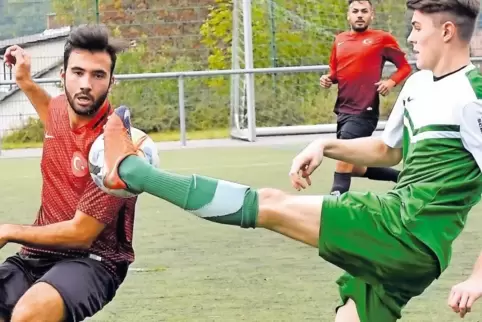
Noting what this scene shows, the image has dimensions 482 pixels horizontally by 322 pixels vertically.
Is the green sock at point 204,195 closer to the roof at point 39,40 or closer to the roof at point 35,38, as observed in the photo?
the roof at point 39,40

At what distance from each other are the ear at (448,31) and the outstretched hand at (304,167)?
25.0 inches

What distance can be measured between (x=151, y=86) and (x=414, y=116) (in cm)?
1465

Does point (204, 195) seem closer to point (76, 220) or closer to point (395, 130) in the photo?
point (76, 220)

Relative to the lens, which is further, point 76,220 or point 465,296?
point 76,220

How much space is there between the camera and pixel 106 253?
4.52 m

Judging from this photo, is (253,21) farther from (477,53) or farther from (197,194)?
(197,194)

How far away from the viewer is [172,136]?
1798cm

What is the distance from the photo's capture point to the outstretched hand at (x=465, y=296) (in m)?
3.56

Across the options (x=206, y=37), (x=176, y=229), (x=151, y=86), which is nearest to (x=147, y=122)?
(x=151, y=86)

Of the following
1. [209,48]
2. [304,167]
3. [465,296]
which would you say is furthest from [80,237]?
[209,48]

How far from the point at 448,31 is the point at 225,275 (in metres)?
3.23

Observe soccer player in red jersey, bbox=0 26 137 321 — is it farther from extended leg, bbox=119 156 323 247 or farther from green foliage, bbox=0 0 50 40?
green foliage, bbox=0 0 50 40

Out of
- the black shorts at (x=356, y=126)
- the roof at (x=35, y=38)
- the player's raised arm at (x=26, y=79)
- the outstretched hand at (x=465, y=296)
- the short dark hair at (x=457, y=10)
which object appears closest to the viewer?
the outstretched hand at (x=465, y=296)

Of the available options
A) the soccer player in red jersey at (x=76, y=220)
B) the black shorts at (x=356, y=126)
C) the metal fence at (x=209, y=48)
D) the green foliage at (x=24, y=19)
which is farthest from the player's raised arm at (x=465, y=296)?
the green foliage at (x=24, y=19)
